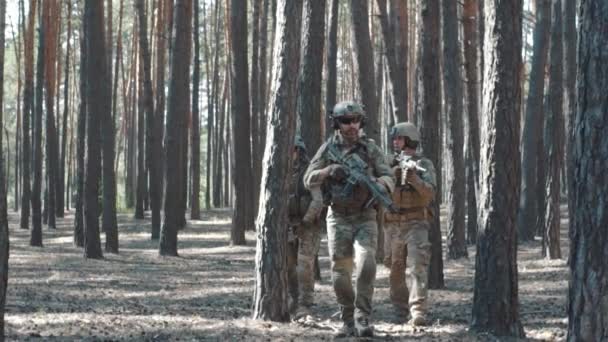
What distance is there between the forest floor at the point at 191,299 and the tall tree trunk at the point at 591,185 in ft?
11.5

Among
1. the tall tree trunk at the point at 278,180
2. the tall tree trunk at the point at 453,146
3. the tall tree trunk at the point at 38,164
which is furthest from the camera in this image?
the tall tree trunk at the point at 38,164

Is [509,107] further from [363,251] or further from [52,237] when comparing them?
[52,237]

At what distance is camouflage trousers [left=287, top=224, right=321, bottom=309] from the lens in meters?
9.45

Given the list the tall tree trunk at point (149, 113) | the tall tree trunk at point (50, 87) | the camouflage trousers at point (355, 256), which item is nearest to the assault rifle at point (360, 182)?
the camouflage trousers at point (355, 256)

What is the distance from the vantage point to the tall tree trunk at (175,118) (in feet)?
60.2

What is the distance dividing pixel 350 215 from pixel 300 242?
4.62 ft

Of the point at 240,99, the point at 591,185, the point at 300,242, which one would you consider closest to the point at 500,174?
the point at 300,242

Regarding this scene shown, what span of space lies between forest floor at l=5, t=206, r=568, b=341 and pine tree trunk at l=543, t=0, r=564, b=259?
412 mm

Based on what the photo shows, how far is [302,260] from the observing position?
9.48 metres

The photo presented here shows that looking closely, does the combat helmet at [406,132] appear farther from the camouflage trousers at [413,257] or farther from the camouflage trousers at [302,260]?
the camouflage trousers at [302,260]

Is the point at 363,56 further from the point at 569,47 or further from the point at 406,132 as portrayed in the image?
the point at 406,132

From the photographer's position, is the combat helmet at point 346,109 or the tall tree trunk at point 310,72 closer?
the combat helmet at point 346,109

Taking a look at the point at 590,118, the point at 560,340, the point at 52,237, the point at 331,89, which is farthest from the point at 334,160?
the point at 52,237

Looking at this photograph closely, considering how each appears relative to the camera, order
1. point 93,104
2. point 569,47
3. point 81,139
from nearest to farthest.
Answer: point 569,47
point 93,104
point 81,139
